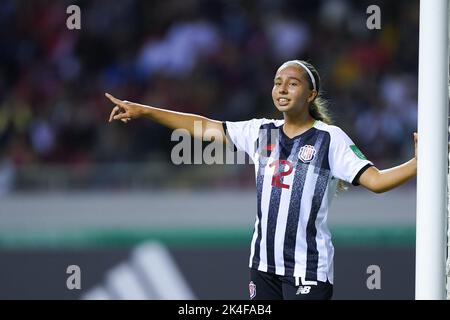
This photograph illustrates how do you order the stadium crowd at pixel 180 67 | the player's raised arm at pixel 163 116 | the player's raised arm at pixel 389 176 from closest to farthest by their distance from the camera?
1. the player's raised arm at pixel 389 176
2. the player's raised arm at pixel 163 116
3. the stadium crowd at pixel 180 67

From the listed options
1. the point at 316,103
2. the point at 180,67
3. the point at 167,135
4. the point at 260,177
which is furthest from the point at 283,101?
the point at 180,67

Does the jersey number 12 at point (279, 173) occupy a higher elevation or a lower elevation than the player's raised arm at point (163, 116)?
lower

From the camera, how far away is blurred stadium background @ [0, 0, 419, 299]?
8234mm

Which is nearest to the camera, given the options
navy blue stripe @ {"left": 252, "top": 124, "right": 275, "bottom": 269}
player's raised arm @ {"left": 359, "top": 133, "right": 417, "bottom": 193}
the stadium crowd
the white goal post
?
the white goal post

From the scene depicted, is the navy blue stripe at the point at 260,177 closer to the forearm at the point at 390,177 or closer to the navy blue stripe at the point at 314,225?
the navy blue stripe at the point at 314,225

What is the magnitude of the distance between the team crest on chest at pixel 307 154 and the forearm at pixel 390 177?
0.25 metres

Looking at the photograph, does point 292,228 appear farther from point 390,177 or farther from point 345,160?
point 390,177

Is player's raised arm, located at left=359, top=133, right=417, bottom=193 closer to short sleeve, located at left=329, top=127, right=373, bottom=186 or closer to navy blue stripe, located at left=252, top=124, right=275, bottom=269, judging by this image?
short sleeve, located at left=329, top=127, right=373, bottom=186

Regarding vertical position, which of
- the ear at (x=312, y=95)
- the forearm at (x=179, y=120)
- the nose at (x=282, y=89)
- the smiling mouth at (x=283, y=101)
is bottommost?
the forearm at (x=179, y=120)

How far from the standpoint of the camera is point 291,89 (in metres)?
4.45

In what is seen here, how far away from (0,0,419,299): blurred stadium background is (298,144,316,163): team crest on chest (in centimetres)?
382

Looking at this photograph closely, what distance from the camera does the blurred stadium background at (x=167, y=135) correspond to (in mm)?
8234

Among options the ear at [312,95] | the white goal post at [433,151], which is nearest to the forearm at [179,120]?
the ear at [312,95]

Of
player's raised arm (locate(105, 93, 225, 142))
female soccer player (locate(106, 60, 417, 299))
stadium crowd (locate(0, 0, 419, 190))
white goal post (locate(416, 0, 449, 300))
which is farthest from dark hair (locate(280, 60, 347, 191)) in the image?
stadium crowd (locate(0, 0, 419, 190))
